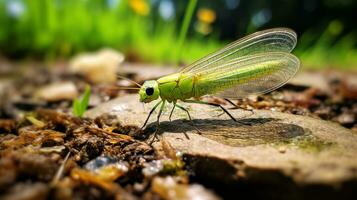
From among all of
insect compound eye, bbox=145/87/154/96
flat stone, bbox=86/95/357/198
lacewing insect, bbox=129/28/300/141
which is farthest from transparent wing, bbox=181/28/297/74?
flat stone, bbox=86/95/357/198

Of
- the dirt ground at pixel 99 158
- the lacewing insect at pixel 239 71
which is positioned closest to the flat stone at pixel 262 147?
the dirt ground at pixel 99 158

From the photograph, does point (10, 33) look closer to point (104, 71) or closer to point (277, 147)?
point (104, 71)

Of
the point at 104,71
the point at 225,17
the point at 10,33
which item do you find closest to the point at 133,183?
the point at 104,71

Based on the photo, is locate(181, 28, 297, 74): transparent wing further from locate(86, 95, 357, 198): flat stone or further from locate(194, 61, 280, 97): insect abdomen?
locate(86, 95, 357, 198): flat stone

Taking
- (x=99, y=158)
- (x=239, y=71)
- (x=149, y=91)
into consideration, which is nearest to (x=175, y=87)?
(x=149, y=91)

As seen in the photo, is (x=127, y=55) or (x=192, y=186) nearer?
(x=192, y=186)

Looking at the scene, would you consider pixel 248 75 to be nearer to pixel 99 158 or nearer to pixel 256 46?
pixel 256 46

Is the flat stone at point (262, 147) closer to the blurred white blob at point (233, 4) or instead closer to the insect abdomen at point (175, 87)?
the insect abdomen at point (175, 87)

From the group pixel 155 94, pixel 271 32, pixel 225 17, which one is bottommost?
pixel 155 94
